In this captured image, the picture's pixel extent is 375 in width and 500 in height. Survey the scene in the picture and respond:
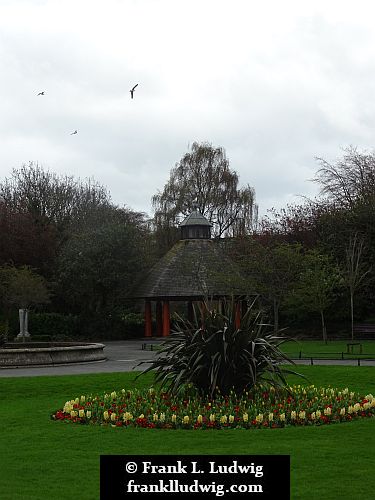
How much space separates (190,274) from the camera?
4872 centimetres

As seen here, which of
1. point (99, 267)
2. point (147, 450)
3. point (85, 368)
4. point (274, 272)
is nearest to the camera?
point (147, 450)

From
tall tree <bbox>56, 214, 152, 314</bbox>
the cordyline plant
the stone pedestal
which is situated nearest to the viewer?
the cordyline plant


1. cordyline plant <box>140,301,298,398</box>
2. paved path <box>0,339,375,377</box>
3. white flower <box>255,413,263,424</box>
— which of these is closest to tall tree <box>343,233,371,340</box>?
paved path <box>0,339,375,377</box>

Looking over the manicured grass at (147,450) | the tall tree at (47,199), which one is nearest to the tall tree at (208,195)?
the tall tree at (47,199)

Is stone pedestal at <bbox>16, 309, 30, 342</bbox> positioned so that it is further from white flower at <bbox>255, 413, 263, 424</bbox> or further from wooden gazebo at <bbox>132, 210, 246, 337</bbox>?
white flower at <bbox>255, 413, 263, 424</bbox>

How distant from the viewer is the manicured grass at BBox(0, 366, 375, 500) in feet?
30.5

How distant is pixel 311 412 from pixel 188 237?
37660mm

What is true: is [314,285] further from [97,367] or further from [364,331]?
[97,367]

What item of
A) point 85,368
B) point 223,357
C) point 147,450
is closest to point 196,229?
point 85,368

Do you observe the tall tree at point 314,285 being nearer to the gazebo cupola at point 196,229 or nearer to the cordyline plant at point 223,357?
the gazebo cupola at point 196,229

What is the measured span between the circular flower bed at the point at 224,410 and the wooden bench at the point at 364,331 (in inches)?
1123

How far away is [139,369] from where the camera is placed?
25969 millimetres

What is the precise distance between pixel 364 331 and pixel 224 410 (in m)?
31.4

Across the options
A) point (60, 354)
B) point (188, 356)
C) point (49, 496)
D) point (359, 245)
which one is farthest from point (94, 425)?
point (359, 245)
